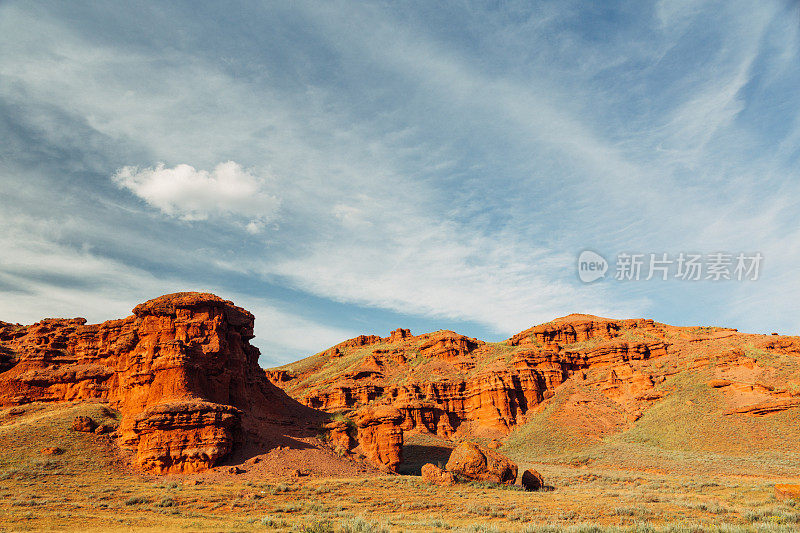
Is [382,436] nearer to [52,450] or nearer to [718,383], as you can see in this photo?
[52,450]

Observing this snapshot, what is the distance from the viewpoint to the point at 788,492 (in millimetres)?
19875

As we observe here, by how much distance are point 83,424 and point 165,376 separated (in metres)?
7.05

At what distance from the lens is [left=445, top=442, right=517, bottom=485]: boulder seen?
28328 millimetres

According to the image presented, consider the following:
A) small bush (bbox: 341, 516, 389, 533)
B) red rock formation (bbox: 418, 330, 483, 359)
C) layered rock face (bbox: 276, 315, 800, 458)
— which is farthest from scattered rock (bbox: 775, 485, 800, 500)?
red rock formation (bbox: 418, 330, 483, 359)

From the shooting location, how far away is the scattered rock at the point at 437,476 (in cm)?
2817

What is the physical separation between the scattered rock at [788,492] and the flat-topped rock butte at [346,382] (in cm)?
2682

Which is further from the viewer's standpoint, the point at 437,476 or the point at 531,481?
the point at 437,476

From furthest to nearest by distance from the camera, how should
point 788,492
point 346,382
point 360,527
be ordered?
point 346,382 → point 788,492 → point 360,527

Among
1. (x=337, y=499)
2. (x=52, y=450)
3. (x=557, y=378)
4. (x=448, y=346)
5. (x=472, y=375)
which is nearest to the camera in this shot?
(x=337, y=499)

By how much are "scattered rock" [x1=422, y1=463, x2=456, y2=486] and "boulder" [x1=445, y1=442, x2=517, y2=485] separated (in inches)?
24.4

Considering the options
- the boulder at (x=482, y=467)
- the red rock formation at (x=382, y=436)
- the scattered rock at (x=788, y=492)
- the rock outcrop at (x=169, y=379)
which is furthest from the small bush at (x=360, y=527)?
the red rock formation at (x=382, y=436)

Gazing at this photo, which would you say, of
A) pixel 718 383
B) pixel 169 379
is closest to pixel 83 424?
pixel 169 379

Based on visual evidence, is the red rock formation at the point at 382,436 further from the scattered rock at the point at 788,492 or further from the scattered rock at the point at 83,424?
the scattered rock at the point at 788,492

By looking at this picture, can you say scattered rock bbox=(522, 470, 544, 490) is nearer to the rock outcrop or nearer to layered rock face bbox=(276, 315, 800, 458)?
the rock outcrop
